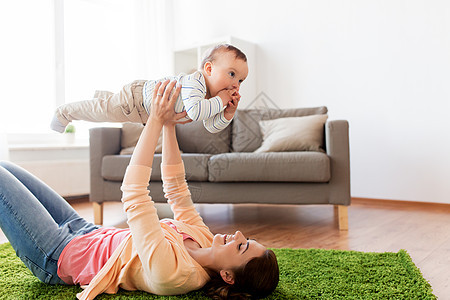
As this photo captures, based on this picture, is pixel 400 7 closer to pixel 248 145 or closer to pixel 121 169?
pixel 248 145

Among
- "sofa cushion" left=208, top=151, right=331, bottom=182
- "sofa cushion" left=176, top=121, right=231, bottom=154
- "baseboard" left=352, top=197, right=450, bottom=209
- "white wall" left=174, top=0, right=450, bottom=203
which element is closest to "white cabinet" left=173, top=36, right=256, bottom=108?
"white wall" left=174, top=0, right=450, bottom=203

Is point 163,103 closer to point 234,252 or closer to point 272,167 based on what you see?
point 234,252

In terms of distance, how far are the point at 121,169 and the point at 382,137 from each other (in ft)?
7.88

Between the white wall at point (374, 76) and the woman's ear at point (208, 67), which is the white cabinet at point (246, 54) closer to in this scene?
the white wall at point (374, 76)

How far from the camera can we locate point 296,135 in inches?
121

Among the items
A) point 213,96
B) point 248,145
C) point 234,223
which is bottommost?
point 234,223

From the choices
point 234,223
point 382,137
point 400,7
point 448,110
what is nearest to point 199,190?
point 234,223

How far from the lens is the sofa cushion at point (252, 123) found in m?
3.40

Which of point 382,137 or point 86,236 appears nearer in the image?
point 86,236

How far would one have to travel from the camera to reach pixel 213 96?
Result: 1.44 m

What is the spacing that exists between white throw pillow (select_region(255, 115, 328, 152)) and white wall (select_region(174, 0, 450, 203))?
37.8 inches

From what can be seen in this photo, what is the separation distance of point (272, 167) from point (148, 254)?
5.12ft

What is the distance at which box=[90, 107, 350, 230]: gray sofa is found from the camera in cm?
264

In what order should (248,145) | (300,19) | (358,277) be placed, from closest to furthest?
(358,277) → (248,145) → (300,19)
